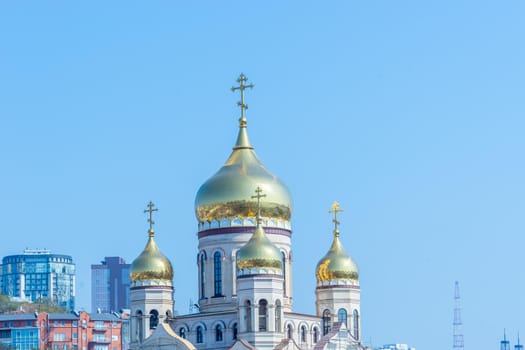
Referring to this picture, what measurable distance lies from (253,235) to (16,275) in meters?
138

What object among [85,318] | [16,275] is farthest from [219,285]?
[16,275]

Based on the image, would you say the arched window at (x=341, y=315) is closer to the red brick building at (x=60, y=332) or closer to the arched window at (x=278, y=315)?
the arched window at (x=278, y=315)

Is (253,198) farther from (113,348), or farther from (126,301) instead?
(126,301)

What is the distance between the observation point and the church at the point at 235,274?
53.6 m

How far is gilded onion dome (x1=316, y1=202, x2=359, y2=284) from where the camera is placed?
56.8m

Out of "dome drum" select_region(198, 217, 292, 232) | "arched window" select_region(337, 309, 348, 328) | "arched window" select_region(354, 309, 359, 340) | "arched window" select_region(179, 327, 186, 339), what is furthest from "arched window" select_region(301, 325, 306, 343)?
"arched window" select_region(179, 327, 186, 339)

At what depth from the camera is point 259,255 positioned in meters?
51.6

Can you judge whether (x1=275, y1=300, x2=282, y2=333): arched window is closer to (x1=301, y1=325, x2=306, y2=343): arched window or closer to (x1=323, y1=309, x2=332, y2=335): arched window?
(x1=301, y1=325, x2=306, y2=343): arched window

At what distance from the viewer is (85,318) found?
110438 millimetres

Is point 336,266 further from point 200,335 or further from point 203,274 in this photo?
point 200,335

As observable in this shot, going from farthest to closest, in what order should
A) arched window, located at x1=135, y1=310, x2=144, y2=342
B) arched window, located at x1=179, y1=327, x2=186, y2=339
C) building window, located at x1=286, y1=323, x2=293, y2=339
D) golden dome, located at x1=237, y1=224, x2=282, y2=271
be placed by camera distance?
arched window, located at x1=135, y1=310, x2=144, y2=342
arched window, located at x1=179, y1=327, x2=186, y2=339
building window, located at x1=286, y1=323, x2=293, y2=339
golden dome, located at x1=237, y1=224, x2=282, y2=271

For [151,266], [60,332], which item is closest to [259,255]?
[151,266]

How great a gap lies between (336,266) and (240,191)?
4977mm

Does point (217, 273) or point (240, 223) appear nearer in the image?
point (240, 223)
